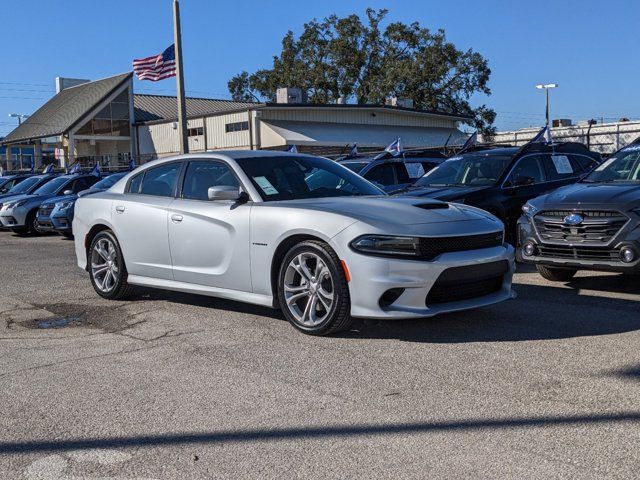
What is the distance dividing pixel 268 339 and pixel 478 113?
4893 cm

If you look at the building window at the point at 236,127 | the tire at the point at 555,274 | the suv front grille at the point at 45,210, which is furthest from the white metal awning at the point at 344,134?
the tire at the point at 555,274

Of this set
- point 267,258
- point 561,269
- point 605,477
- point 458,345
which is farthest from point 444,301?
point 561,269

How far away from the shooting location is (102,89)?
156 feet

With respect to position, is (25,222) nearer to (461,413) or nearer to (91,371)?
(91,371)

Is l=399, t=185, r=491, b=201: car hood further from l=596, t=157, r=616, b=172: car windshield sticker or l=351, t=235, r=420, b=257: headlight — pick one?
l=351, t=235, r=420, b=257: headlight

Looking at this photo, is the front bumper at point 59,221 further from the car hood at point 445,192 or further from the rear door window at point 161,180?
the rear door window at point 161,180

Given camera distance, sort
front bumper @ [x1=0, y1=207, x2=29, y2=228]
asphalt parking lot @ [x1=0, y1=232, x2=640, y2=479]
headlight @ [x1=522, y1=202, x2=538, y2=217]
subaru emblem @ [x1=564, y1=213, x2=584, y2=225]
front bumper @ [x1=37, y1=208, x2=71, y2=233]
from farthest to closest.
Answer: front bumper @ [x1=0, y1=207, x2=29, y2=228]
front bumper @ [x1=37, y1=208, x2=71, y2=233]
headlight @ [x1=522, y1=202, x2=538, y2=217]
subaru emblem @ [x1=564, y1=213, x2=584, y2=225]
asphalt parking lot @ [x1=0, y1=232, x2=640, y2=479]

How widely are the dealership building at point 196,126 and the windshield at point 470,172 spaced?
23.6m

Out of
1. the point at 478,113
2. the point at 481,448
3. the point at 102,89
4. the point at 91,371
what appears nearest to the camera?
the point at 481,448

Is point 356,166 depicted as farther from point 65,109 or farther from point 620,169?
point 65,109

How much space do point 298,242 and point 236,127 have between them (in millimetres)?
32456

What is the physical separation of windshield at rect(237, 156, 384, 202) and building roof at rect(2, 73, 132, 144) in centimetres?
4127

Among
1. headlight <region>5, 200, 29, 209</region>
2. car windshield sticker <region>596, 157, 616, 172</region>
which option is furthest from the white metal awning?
car windshield sticker <region>596, 157, 616, 172</region>

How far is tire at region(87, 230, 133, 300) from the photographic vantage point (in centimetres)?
775
